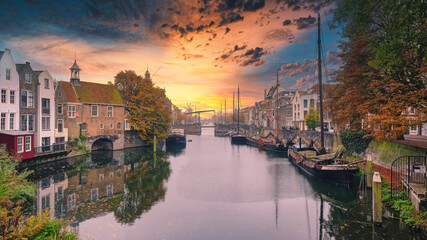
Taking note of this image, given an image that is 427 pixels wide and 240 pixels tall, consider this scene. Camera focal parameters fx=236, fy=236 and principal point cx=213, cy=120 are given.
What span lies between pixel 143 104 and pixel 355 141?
39197 millimetres

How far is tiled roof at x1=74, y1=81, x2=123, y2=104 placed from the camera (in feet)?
150

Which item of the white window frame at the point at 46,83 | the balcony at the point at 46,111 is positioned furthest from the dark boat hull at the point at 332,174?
the white window frame at the point at 46,83

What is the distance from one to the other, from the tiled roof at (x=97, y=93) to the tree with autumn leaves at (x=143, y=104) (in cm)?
245

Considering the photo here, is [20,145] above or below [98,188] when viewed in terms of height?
above

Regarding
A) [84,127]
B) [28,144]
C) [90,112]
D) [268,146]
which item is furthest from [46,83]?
[268,146]

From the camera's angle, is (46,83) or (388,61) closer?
(388,61)

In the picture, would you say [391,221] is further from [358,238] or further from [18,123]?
[18,123]

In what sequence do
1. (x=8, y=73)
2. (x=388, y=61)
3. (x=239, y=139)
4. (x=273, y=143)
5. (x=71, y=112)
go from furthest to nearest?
(x=239, y=139)
(x=273, y=143)
(x=71, y=112)
(x=8, y=73)
(x=388, y=61)

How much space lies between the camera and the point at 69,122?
135 ft

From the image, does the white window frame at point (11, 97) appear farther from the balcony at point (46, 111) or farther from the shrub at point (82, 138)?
the shrub at point (82, 138)

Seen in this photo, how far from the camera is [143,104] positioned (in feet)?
165

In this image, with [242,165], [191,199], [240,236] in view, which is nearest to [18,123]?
[191,199]

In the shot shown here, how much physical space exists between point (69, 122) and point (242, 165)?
30873 millimetres

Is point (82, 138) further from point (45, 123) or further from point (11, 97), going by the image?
point (11, 97)
